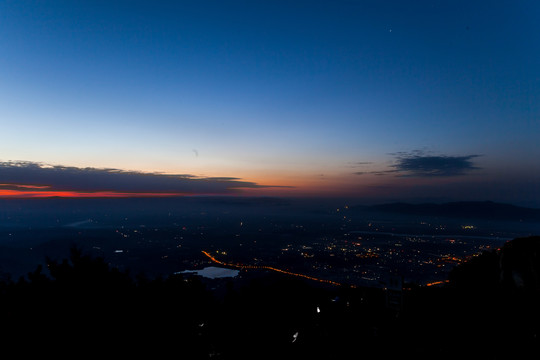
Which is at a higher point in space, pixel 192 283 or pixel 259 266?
pixel 192 283

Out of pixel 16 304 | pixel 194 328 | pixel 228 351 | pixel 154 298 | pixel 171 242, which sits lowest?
pixel 171 242

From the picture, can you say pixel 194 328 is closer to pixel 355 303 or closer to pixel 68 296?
pixel 68 296

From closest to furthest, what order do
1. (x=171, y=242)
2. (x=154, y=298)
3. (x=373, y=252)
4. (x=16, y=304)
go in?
(x=16, y=304) → (x=154, y=298) → (x=373, y=252) → (x=171, y=242)

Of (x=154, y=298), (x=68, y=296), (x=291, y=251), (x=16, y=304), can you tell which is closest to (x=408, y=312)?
(x=154, y=298)

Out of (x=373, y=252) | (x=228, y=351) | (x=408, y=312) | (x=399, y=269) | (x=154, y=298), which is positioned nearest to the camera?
(x=228, y=351)

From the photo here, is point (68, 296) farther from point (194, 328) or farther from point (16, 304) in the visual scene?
point (194, 328)

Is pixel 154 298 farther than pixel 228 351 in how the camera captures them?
Yes

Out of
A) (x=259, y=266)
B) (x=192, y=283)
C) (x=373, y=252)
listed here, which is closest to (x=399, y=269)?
(x=373, y=252)
